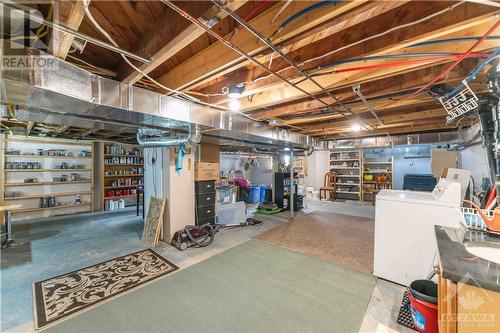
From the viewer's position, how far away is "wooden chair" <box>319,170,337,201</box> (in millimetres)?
8211

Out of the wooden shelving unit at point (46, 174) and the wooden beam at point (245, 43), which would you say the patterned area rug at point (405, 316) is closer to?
the wooden beam at point (245, 43)

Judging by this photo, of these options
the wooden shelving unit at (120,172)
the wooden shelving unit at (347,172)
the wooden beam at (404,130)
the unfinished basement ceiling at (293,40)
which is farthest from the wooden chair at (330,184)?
the wooden shelving unit at (120,172)

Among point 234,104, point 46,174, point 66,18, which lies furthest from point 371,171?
point 46,174

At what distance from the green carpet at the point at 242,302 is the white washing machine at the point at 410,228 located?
1.11 ft

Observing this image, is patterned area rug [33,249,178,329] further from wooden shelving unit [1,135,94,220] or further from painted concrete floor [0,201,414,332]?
wooden shelving unit [1,135,94,220]

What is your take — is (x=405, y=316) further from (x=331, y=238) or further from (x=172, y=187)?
(x=172, y=187)

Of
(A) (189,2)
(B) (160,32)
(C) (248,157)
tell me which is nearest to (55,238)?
(B) (160,32)

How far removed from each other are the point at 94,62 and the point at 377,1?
95.7 inches

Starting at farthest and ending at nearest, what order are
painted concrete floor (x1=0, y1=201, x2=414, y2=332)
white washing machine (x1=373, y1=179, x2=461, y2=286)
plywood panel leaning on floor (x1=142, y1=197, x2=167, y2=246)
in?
1. plywood panel leaning on floor (x1=142, y1=197, x2=167, y2=246)
2. white washing machine (x1=373, y1=179, x2=461, y2=286)
3. painted concrete floor (x1=0, y1=201, x2=414, y2=332)

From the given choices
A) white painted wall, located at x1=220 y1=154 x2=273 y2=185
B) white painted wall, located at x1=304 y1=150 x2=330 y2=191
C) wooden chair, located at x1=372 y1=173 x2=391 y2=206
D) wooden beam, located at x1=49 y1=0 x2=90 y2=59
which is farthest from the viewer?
white painted wall, located at x1=220 y1=154 x2=273 y2=185

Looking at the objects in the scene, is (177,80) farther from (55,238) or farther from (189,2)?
(55,238)

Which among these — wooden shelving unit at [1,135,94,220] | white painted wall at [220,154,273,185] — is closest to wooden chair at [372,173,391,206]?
white painted wall at [220,154,273,185]

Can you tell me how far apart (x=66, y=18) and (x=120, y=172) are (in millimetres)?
6732

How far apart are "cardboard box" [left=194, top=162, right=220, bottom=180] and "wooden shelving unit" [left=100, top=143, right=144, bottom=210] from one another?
10.6ft
